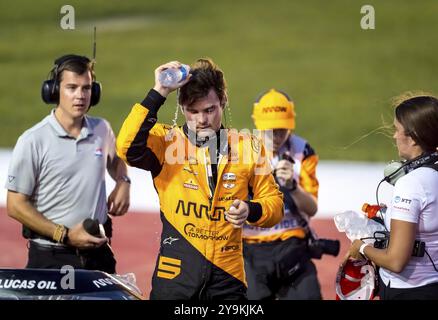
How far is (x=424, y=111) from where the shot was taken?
5.12 m

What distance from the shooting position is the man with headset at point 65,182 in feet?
21.2

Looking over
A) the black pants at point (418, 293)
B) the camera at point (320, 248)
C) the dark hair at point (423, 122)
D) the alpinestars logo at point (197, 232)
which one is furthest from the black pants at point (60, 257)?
the dark hair at point (423, 122)

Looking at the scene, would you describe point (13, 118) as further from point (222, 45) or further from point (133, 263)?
point (133, 263)

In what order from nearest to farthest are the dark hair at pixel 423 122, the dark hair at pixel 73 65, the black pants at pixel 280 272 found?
the dark hair at pixel 423 122 → the dark hair at pixel 73 65 → the black pants at pixel 280 272

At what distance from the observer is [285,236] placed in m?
7.35

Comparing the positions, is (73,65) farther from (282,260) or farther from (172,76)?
(282,260)

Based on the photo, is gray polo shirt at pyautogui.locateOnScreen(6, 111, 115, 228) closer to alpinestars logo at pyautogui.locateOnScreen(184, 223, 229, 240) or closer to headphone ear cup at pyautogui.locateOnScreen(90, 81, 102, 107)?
headphone ear cup at pyautogui.locateOnScreen(90, 81, 102, 107)

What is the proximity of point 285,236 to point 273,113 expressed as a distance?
1.00 metres

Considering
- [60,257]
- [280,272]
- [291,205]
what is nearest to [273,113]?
A: [291,205]

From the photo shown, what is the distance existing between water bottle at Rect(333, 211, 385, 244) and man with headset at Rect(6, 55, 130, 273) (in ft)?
5.65

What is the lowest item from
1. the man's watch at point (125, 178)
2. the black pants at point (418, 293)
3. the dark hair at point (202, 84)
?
the black pants at point (418, 293)

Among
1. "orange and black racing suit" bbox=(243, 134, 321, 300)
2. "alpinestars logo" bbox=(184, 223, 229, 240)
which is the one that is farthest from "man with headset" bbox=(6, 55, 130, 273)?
"alpinestars logo" bbox=(184, 223, 229, 240)

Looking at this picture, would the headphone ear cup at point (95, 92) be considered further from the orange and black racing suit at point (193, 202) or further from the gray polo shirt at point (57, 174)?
the orange and black racing suit at point (193, 202)

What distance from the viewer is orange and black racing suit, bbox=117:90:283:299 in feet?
16.9
